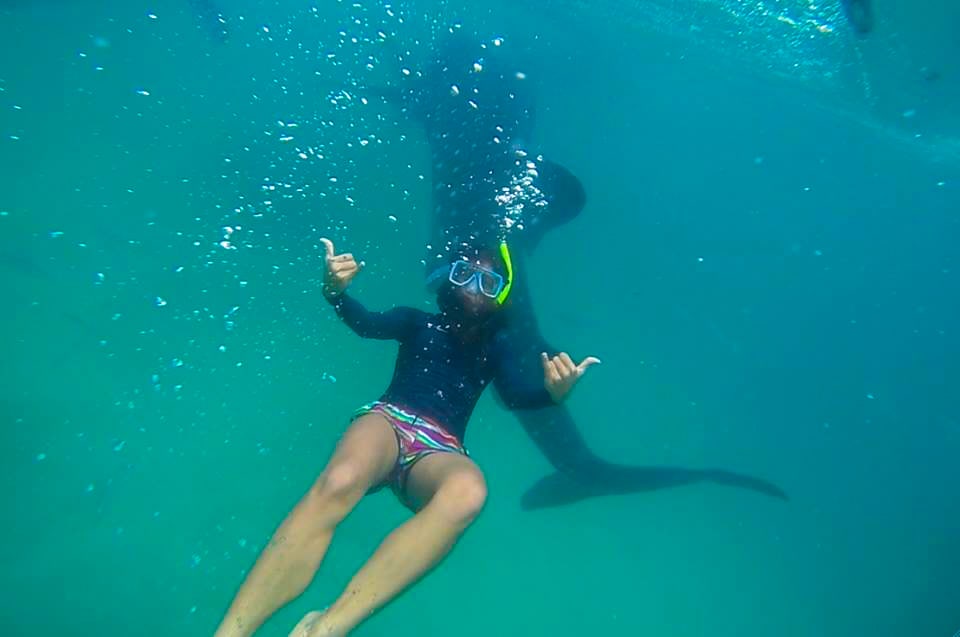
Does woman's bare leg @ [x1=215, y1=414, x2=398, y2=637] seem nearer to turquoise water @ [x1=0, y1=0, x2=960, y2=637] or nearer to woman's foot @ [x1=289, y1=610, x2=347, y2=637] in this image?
woman's foot @ [x1=289, y1=610, x2=347, y2=637]

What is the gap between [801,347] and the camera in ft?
69.0

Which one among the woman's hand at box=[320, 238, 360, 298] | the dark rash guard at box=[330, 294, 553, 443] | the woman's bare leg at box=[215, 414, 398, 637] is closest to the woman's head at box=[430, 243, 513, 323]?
the dark rash guard at box=[330, 294, 553, 443]

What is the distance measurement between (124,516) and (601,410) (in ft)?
53.2

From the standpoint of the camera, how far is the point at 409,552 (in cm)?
345

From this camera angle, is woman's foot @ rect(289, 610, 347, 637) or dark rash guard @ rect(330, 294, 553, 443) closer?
woman's foot @ rect(289, 610, 347, 637)

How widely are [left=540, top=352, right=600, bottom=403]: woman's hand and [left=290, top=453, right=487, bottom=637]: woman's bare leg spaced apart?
958mm

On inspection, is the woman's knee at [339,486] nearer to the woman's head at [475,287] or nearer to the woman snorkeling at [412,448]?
the woman snorkeling at [412,448]

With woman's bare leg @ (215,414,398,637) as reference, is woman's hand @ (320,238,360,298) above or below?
above

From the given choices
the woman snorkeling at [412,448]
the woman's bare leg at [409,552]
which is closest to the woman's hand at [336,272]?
the woman snorkeling at [412,448]

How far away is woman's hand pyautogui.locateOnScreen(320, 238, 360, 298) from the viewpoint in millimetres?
4879

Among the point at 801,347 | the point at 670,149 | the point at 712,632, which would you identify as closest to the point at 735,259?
the point at 670,149

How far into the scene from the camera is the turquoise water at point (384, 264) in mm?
13398

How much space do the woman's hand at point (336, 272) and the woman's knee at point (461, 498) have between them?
1905 millimetres

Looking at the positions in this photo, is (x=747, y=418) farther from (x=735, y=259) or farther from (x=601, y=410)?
(x=735, y=259)
